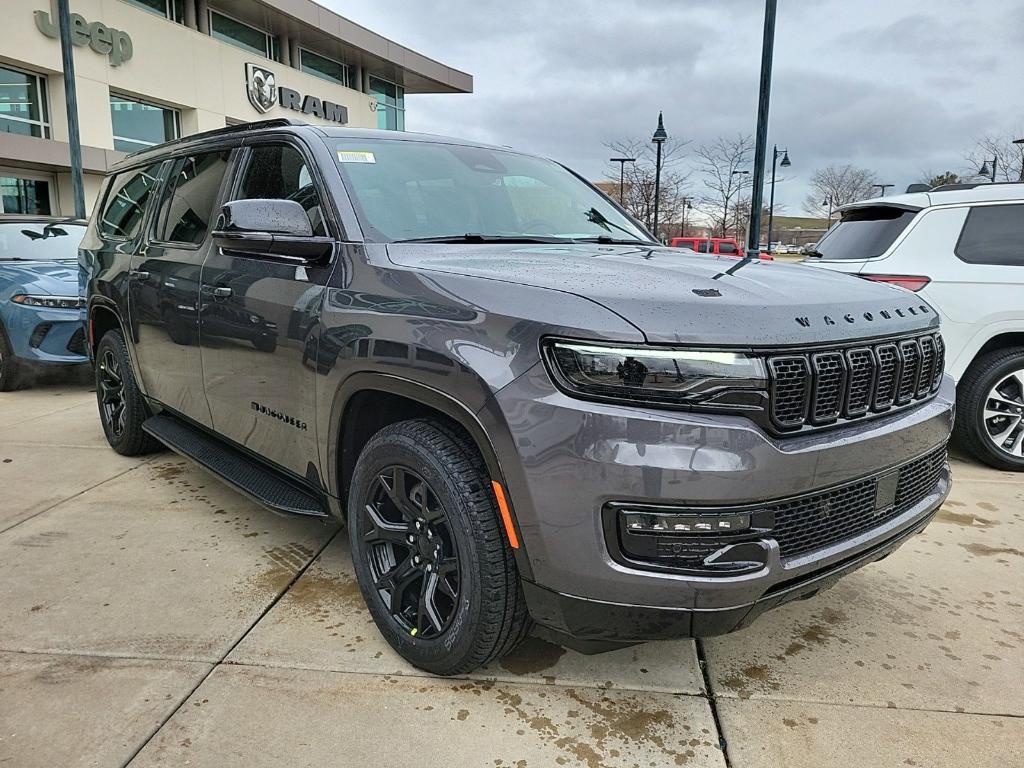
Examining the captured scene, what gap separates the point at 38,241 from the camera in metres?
7.87

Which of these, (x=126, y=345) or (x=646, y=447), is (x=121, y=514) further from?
(x=646, y=447)

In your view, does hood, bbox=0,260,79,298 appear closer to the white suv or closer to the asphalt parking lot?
the asphalt parking lot

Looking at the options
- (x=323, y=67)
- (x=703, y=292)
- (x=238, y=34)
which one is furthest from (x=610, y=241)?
(x=323, y=67)

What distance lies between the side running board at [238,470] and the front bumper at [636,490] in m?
1.28

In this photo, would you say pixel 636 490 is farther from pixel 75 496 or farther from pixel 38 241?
pixel 38 241

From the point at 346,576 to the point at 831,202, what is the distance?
4103 centimetres

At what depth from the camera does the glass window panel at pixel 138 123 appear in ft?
66.0

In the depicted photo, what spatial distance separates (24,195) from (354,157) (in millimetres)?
19089

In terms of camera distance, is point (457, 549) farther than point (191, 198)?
No

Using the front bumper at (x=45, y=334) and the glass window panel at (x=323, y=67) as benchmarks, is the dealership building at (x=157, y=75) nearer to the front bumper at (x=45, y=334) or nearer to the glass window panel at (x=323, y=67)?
the glass window panel at (x=323, y=67)

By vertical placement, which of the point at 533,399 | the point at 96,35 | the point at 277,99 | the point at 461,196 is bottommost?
the point at 533,399

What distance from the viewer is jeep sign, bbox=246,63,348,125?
2398cm

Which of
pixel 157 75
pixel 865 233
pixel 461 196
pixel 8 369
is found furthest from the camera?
pixel 157 75

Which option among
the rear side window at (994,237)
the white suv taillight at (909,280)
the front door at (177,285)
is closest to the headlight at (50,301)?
the front door at (177,285)
